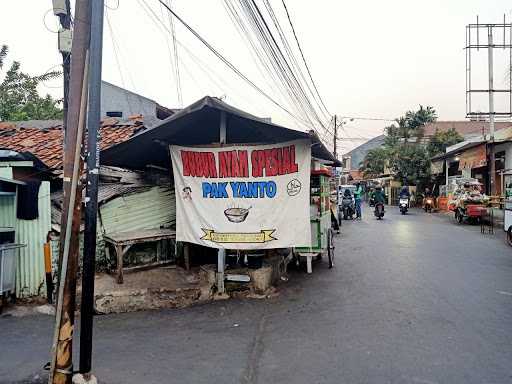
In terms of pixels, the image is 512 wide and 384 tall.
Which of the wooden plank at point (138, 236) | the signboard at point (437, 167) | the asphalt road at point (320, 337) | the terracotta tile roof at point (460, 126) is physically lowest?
the asphalt road at point (320, 337)

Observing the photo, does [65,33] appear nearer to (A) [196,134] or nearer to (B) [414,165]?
(A) [196,134]

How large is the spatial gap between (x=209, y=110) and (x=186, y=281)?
2.92 metres

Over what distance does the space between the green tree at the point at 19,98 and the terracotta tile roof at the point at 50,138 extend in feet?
12.8

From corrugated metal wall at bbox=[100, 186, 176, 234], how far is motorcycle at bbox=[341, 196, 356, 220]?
13.8 meters

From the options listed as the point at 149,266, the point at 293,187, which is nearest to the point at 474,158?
the point at 293,187

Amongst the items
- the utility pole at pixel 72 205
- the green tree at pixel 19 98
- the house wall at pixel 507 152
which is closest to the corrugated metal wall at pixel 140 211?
the utility pole at pixel 72 205

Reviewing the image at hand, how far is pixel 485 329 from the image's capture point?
510cm

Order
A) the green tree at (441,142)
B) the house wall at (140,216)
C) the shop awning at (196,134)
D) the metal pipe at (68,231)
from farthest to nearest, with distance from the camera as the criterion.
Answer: the green tree at (441,142) < the house wall at (140,216) < the shop awning at (196,134) < the metal pipe at (68,231)

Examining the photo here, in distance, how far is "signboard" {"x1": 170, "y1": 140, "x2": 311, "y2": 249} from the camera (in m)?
6.34

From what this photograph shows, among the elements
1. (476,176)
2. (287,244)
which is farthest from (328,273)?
(476,176)

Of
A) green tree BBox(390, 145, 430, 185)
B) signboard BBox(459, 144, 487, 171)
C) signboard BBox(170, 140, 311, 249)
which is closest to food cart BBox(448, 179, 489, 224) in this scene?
signboard BBox(459, 144, 487, 171)

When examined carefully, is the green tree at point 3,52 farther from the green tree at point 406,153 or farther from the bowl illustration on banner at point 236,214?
the green tree at point 406,153

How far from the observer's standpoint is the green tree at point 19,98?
15273mm

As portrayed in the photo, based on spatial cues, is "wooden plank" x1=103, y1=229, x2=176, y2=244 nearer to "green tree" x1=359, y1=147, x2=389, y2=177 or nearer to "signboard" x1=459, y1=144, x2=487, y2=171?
"signboard" x1=459, y1=144, x2=487, y2=171
